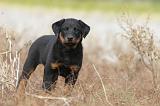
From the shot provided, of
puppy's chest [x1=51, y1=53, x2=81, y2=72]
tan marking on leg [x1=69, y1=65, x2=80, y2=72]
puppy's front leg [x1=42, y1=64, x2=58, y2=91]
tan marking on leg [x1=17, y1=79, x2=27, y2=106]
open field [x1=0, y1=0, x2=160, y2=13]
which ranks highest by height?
puppy's chest [x1=51, y1=53, x2=81, y2=72]

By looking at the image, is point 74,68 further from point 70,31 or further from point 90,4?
point 90,4

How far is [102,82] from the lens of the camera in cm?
1110

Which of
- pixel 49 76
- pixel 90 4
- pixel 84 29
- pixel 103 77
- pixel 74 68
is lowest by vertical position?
pixel 90 4

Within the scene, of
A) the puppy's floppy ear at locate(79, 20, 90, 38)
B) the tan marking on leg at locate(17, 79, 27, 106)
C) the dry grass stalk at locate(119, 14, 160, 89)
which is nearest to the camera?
the tan marking on leg at locate(17, 79, 27, 106)

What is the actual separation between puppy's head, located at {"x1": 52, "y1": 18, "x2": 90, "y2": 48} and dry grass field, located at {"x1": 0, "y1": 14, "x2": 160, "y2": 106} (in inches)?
18.5

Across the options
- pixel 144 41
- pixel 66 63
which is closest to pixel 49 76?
pixel 66 63

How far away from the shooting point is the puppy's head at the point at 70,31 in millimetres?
11268

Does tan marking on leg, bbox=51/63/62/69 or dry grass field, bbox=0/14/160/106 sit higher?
tan marking on leg, bbox=51/63/62/69

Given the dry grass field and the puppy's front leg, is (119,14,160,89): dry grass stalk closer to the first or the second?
the dry grass field

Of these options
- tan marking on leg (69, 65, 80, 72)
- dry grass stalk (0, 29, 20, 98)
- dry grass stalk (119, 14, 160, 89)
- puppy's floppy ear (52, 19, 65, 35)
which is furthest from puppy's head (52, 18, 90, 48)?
dry grass stalk (119, 14, 160, 89)

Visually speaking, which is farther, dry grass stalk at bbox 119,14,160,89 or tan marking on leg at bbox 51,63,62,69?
dry grass stalk at bbox 119,14,160,89

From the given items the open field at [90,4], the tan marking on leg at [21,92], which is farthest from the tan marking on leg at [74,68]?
the open field at [90,4]

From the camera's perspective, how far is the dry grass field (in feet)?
34.6

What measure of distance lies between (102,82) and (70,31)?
0.84 metres
